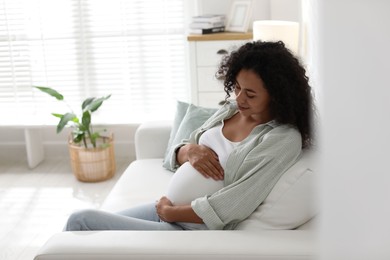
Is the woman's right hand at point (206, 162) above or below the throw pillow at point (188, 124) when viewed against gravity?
above

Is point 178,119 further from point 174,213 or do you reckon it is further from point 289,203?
point 289,203

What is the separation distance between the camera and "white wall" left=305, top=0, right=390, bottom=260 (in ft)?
0.68

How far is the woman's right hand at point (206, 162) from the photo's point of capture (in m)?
1.82

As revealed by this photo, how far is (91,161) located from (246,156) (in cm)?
228

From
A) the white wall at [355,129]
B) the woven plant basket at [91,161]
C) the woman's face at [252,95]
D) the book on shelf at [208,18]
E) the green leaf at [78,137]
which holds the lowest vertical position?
the woven plant basket at [91,161]

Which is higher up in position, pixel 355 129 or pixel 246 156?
pixel 355 129

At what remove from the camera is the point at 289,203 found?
165 cm

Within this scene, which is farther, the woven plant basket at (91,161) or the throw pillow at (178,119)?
the woven plant basket at (91,161)

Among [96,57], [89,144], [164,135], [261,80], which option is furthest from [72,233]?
[96,57]

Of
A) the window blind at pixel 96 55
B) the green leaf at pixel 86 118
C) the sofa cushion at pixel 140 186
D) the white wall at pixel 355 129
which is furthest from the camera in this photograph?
the window blind at pixel 96 55

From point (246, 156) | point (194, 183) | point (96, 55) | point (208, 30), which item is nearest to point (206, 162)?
point (194, 183)

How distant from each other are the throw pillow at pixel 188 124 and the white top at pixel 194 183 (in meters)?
0.64

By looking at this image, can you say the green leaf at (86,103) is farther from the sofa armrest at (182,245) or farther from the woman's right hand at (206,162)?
the sofa armrest at (182,245)

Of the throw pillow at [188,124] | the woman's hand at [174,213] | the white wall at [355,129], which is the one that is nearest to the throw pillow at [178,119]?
the throw pillow at [188,124]
